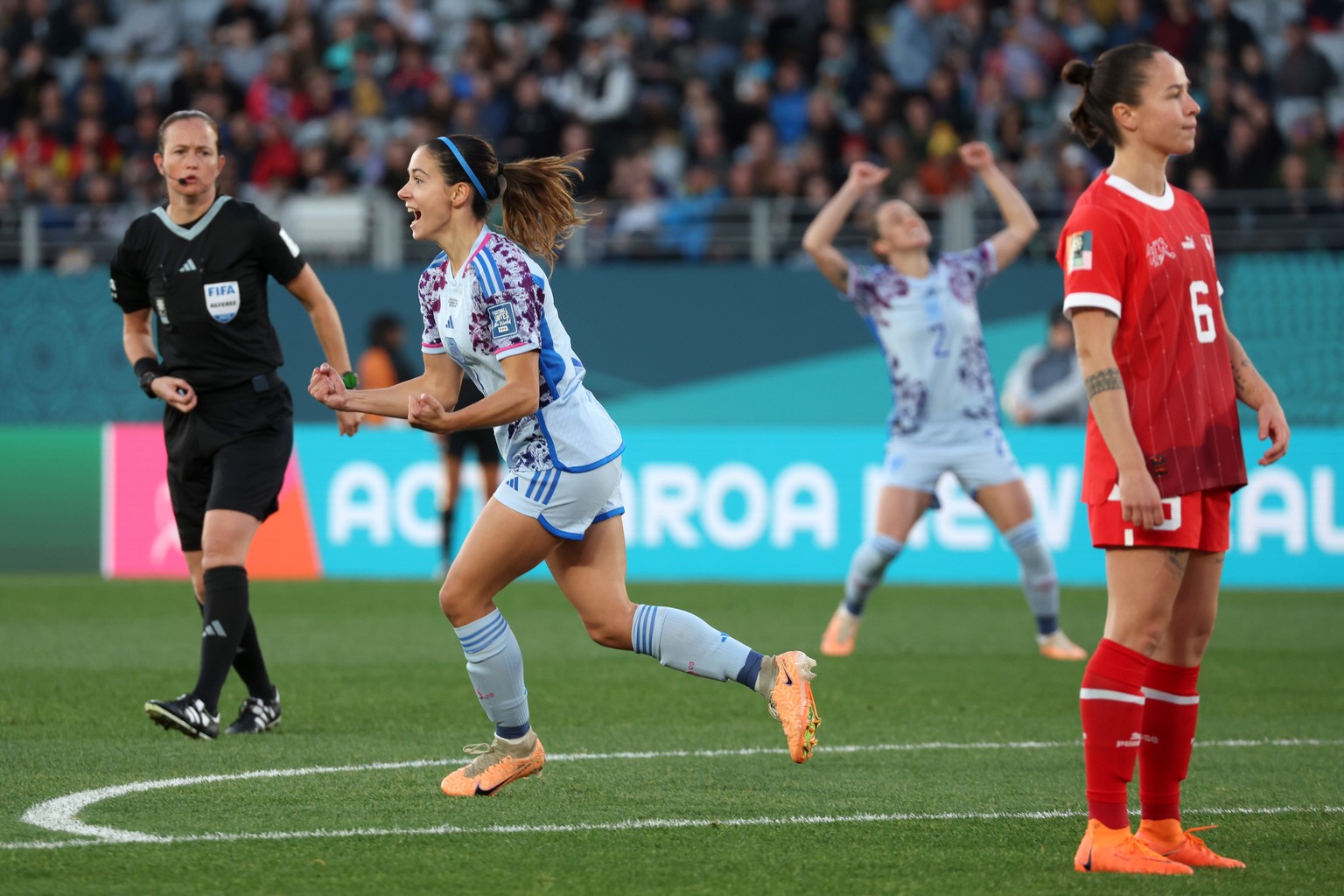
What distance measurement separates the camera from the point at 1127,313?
15.8ft

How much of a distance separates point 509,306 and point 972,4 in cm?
1535

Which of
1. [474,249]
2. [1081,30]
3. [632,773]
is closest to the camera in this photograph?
[474,249]

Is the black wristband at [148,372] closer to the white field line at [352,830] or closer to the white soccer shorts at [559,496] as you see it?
the white field line at [352,830]

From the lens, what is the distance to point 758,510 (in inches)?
603

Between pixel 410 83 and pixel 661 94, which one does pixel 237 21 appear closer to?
pixel 410 83

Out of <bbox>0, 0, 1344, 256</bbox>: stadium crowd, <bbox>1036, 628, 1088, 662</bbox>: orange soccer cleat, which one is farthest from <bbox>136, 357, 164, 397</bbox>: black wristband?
<bbox>0, 0, 1344, 256</bbox>: stadium crowd

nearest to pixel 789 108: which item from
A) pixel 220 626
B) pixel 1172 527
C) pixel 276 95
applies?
pixel 276 95

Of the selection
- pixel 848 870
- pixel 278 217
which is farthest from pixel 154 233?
pixel 278 217

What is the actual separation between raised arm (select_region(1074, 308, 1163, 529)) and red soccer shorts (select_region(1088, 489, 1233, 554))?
0.06 m

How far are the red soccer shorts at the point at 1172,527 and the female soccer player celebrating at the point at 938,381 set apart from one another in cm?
544

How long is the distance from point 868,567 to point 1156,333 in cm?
578

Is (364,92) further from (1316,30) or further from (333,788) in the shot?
(333,788)

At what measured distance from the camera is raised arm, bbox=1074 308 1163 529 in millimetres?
4594

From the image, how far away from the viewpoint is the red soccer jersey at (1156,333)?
475cm
